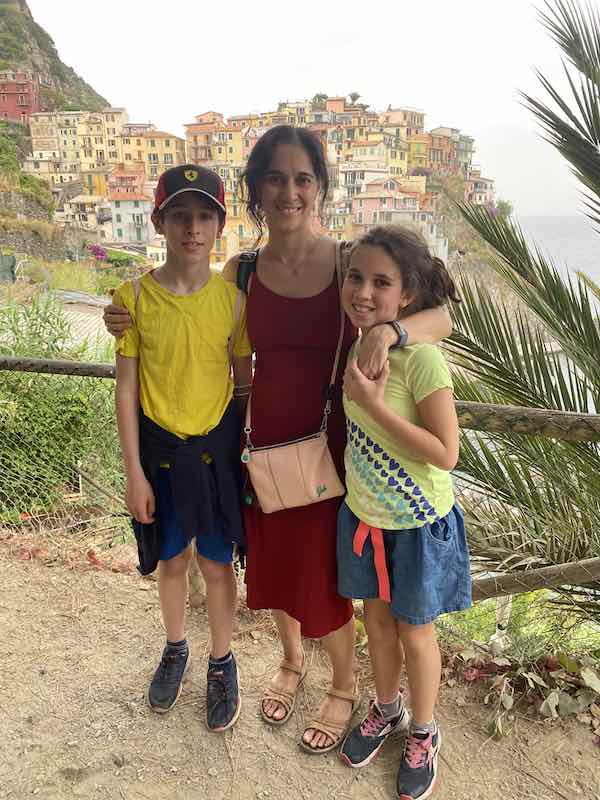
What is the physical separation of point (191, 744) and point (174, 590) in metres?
0.34

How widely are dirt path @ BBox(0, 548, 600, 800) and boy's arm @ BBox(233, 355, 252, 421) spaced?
74cm

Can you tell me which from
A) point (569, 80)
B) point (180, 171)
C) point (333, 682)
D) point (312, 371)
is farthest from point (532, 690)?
point (569, 80)

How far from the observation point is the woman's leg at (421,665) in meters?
1.21

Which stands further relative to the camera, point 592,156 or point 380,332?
point 592,156

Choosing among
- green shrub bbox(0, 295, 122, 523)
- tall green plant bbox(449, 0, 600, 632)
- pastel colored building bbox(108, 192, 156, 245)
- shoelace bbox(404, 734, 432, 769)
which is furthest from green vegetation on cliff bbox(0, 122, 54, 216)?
shoelace bbox(404, 734, 432, 769)

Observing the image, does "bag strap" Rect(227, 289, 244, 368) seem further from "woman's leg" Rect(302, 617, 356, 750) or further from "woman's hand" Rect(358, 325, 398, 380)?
"woman's leg" Rect(302, 617, 356, 750)

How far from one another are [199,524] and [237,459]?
0.16m

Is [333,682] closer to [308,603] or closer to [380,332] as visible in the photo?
[308,603]

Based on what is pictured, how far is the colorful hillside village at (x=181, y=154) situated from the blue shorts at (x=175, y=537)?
28.7 metres

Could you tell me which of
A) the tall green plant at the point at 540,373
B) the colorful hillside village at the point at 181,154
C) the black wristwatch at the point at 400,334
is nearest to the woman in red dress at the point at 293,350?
the black wristwatch at the point at 400,334

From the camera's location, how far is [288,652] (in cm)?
154

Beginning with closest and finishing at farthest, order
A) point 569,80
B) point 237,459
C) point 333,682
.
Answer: point 237,459 < point 333,682 < point 569,80

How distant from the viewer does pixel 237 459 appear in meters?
1.35

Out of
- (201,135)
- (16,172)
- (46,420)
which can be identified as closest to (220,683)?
(46,420)
